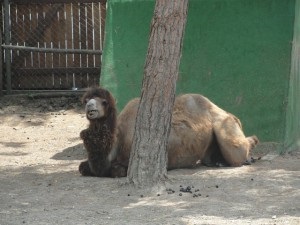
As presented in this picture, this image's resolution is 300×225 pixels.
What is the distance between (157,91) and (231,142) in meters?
1.98

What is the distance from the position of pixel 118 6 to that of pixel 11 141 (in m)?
3.01

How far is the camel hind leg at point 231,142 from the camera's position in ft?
30.3

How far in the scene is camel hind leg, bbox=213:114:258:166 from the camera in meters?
9.25

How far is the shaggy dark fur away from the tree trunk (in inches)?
35.9

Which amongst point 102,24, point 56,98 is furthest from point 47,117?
point 102,24

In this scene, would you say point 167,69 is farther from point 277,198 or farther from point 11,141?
point 11,141

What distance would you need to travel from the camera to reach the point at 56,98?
15.2 metres

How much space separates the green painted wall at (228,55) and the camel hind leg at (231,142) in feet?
3.84

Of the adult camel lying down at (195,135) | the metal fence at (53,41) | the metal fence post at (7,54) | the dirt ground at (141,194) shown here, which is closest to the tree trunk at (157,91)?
the dirt ground at (141,194)

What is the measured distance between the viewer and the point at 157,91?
25.2ft

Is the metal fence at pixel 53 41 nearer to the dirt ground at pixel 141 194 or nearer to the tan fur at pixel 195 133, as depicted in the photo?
the dirt ground at pixel 141 194

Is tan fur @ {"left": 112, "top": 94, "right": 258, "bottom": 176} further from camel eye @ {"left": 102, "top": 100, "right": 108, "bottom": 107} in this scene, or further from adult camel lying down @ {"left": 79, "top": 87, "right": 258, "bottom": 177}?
camel eye @ {"left": 102, "top": 100, "right": 108, "bottom": 107}

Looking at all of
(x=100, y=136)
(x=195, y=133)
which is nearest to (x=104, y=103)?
(x=100, y=136)

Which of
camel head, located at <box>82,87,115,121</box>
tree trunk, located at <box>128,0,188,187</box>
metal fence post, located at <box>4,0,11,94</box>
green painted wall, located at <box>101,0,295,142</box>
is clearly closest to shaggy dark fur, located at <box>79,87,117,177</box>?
camel head, located at <box>82,87,115,121</box>
